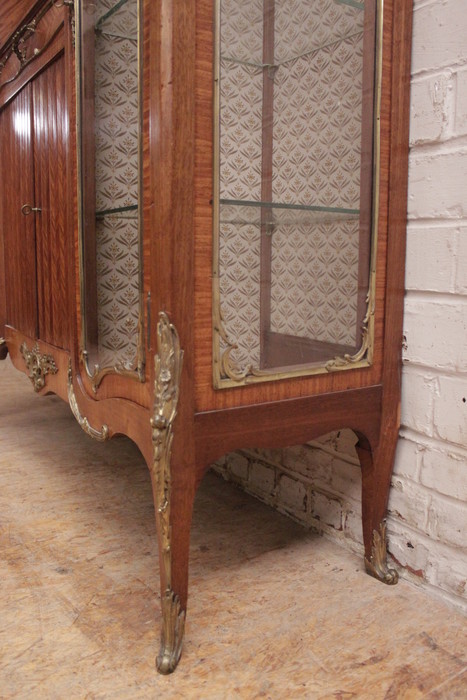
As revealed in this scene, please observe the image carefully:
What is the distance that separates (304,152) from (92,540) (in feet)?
3.17

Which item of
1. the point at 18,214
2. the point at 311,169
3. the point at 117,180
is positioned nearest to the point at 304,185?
the point at 311,169

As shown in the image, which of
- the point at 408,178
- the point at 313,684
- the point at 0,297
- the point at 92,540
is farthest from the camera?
the point at 0,297

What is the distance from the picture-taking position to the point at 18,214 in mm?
1731

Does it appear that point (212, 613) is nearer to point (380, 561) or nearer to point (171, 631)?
point (171, 631)

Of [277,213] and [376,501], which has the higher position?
[277,213]

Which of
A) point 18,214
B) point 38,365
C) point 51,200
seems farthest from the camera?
point 18,214

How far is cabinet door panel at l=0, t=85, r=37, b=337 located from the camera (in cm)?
163

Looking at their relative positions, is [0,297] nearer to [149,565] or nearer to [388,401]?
[149,565]

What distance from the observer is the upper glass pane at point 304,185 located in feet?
3.60

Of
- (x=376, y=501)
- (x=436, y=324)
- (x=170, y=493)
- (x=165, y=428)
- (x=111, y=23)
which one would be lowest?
(x=376, y=501)

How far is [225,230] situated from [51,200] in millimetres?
622

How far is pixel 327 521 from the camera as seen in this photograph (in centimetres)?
149

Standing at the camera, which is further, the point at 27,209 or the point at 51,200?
the point at 27,209

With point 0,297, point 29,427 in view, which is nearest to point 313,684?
point 0,297
